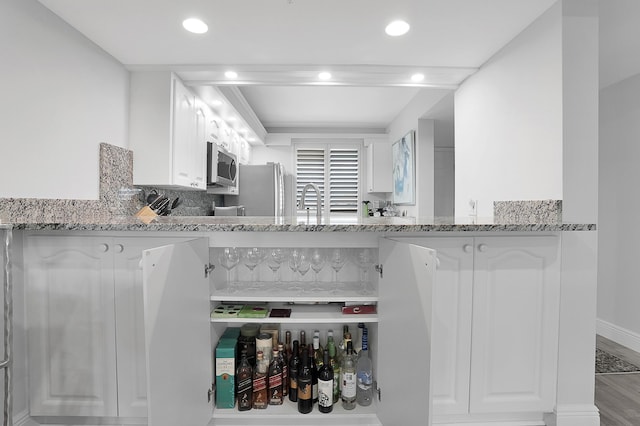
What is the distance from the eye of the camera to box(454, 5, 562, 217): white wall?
1616 mm

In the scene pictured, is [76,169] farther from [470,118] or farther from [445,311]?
[470,118]

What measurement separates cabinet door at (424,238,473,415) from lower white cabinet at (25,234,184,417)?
123 centimetres

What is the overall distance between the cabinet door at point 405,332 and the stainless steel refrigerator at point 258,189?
312 centimetres

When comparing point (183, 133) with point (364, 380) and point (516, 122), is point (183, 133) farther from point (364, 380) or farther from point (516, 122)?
point (516, 122)

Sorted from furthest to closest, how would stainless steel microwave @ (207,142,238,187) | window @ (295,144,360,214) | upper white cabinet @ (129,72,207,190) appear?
1. window @ (295,144,360,214)
2. stainless steel microwave @ (207,142,238,187)
3. upper white cabinet @ (129,72,207,190)

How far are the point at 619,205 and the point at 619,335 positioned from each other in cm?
119

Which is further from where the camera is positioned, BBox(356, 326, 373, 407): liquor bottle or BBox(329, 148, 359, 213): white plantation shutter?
BBox(329, 148, 359, 213): white plantation shutter

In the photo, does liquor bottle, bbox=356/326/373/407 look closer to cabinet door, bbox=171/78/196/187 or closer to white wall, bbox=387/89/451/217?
cabinet door, bbox=171/78/196/187

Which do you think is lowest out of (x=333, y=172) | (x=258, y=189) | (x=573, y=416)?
(x=573, y=416)

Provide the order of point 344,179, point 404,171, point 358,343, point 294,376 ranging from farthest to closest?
point 344,179
point 404,171
point 358,343
point 294,376

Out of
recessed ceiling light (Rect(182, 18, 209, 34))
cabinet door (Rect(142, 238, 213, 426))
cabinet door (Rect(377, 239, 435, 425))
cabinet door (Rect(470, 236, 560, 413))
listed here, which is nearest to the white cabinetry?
cabinet door (Rect(470, 236, 560, 413))

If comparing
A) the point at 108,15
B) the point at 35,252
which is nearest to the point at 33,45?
the point at 108,15

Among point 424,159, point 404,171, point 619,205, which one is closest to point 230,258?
point 424,159

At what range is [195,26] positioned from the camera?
187cm
